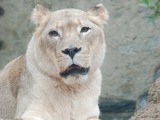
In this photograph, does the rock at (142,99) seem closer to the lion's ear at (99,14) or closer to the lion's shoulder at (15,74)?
the lion's shoulder at (15,74)

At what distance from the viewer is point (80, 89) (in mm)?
7793

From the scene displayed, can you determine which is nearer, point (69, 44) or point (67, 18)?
point (69, 44)


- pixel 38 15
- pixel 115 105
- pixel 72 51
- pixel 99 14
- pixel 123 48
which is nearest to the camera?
pixel 72 51

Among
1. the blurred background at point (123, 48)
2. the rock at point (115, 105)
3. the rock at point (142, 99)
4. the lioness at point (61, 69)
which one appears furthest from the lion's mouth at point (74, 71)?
the rock at point (115, 105)

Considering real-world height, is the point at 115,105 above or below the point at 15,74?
below

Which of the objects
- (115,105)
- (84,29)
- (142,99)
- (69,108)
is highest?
(84,29)

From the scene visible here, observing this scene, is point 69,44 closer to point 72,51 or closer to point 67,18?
point 72,51

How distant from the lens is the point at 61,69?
24.2ft

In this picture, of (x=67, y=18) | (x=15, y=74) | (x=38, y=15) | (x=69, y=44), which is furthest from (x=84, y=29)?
(x=15, y=74)

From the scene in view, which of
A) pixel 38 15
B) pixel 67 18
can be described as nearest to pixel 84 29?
pixel 67 18

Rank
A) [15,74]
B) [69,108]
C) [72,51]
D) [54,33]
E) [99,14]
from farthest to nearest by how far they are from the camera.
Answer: [15,74], [99,14], [69,108], [54,33], [72,51]

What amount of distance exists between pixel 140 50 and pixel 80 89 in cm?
340

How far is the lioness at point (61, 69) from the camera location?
7414 millimetres

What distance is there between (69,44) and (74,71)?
0.79 ft
